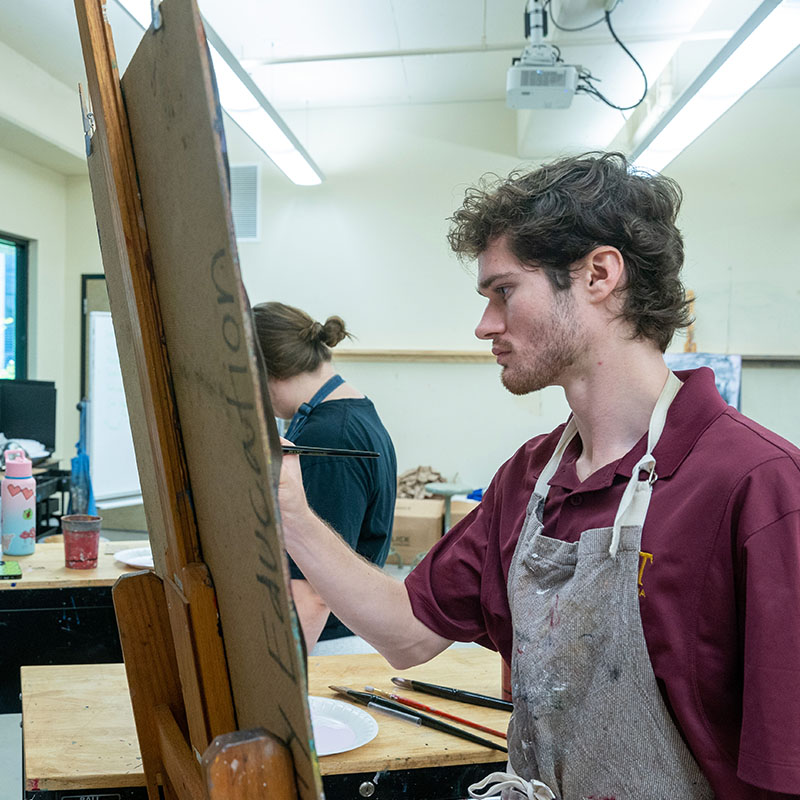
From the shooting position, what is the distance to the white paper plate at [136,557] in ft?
7.41

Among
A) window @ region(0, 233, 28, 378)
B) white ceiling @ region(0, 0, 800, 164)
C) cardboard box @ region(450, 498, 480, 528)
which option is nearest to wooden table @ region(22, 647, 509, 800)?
white ceiling @ region(0, 0, 800, 164)

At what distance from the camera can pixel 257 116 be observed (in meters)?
3.64

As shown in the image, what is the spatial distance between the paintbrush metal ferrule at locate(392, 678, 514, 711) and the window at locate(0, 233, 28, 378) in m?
5.05

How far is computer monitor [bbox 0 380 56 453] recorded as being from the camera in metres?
4.51

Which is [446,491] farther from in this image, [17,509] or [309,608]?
[309,608]

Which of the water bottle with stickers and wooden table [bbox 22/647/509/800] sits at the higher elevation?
the water bottle with stickers

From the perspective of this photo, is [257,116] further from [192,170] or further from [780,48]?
[192,170]

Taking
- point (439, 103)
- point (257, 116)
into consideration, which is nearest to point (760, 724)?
point (257, 116)

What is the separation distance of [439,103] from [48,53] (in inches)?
107

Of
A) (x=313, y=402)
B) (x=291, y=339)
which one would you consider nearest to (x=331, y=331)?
(x=291, y=339)

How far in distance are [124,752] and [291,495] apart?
2.25ft

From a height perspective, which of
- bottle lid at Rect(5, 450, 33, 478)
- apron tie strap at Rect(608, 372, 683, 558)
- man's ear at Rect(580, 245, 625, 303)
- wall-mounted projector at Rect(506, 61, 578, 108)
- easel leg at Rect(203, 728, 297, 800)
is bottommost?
easel leg at Rect(203, 728, 297, 800)

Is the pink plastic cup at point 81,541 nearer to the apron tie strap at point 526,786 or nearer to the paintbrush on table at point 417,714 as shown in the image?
the paintbrush on table at point 417,714

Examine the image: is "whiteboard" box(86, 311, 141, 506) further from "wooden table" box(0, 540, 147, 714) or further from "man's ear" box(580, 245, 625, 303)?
"man's ear" box(580, 245, 625, 303)
